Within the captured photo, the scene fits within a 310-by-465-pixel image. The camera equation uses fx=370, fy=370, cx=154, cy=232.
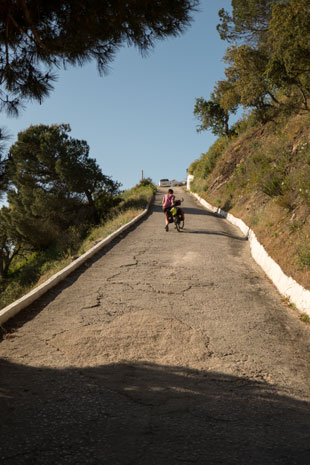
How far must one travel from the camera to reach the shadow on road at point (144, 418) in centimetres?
292

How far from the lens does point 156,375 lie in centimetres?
440

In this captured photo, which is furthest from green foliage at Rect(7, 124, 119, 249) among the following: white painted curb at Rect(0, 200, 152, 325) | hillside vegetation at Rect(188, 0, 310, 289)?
white painted curb at Rect(0, 200, 152, 325)

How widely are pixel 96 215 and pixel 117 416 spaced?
28.7 meters

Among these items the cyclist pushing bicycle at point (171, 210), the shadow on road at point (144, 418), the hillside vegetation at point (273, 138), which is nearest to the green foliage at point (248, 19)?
the hillside vegetation at point (273, 138)

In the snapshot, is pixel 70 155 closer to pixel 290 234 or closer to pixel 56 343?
pixel 290 234

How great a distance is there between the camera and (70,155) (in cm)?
2964

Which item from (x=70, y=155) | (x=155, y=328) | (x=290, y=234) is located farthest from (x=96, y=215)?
(x=155, y=328)

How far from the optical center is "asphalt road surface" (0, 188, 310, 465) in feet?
Result: 9.95

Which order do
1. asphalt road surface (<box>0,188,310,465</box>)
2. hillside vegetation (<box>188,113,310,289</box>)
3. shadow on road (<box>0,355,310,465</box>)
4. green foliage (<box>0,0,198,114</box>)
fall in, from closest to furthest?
shadow on road (<box>0,355,310,465</box>) < asphalt road surface (<box>0,188,310,465</box>) < green foliage (<box>0,0,198,114</box>) < hillside vegetation (<box>188,113,310,289</box>)

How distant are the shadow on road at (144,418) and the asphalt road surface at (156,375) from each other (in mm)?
12

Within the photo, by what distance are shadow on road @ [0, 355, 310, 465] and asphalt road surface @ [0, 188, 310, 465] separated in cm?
1

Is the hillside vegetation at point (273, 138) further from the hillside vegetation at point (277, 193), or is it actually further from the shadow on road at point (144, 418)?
the shadow on road at point (144, 418)

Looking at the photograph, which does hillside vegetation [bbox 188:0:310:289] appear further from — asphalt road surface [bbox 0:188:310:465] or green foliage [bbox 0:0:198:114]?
green foliage [bbox 0:0:198:114]

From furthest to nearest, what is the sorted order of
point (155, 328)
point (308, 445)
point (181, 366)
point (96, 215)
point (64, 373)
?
1. point (96, 215)
2. point (155, 328)
3. point (181, 366)
4. point (64, 373)
5. point (308, 445)
